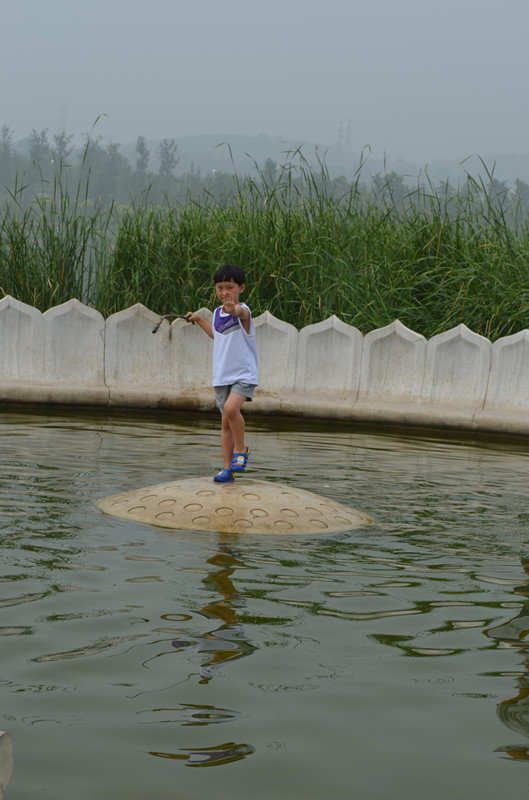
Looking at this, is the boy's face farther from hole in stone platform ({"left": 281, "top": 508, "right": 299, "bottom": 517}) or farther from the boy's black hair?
hole in stone platform ({"left": 281, "top": 508, "right": 299, "bottom": 517})

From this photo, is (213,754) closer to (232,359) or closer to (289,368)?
(232,359)

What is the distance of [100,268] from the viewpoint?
9445 millimetres

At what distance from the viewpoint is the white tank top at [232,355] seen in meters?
5.71

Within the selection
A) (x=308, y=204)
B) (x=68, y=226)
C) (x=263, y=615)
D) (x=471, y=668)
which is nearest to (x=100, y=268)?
(x=68, y=226)

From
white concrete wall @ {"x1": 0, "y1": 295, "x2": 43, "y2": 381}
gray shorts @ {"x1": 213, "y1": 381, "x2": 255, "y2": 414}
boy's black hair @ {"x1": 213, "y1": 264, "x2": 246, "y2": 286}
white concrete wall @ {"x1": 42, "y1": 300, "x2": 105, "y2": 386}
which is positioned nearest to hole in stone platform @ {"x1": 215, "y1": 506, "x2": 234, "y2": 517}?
gray shorts @ {"x1": 213, "y1": 381, "x2": 255, "y2": 414}

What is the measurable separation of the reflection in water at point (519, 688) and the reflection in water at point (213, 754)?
62 cm

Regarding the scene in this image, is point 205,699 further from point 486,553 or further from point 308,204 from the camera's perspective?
point 308,204

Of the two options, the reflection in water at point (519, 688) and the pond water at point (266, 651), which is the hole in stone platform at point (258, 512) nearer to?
the pond water at point (266, 651)

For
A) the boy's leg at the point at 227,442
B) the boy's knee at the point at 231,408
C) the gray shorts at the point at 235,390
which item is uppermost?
the gray shorts at the point at 235,390

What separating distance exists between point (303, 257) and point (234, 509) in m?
4.87

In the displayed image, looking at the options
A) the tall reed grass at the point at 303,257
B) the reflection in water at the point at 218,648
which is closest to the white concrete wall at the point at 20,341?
the tall reed grass at the point at 303,257

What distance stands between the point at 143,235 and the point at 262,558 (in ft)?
19.5

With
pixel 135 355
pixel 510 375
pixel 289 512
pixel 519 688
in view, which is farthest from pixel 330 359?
pixel 519 688

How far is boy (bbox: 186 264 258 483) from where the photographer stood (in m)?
5.52
